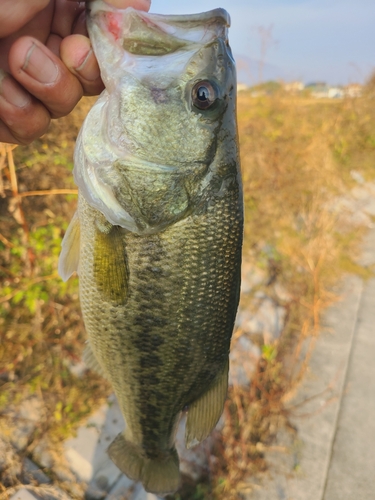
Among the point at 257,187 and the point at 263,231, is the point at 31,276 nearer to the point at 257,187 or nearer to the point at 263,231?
the point at 263,231

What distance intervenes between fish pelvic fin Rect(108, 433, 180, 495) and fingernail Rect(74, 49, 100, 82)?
4.93 feet

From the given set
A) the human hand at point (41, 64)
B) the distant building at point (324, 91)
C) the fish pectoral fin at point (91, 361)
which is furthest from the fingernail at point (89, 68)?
the distant building at point (324, 91)

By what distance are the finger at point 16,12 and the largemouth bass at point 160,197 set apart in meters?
0.19

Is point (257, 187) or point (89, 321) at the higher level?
point (89, 321)

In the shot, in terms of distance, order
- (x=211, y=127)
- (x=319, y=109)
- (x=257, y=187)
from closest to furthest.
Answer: (x=211, y=127) → (x=257, y=187) → (x=319, y=109)

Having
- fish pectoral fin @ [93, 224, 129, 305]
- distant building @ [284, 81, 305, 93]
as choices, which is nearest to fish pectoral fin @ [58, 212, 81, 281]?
fish pectoral fin @ [93, 224, 129, 305]

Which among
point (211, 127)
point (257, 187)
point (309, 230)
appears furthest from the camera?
point (257, 187)

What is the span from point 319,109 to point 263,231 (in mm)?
5165

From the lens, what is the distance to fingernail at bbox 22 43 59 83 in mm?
1226

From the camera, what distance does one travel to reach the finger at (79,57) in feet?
4.16

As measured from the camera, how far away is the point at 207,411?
4.89ft

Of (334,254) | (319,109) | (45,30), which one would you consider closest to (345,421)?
(334,254)

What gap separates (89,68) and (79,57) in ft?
0.15

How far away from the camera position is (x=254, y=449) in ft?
10.5
